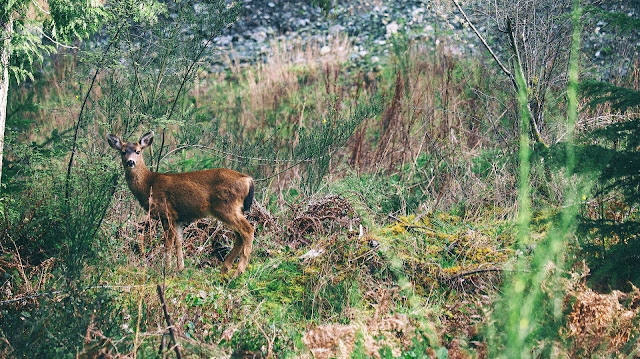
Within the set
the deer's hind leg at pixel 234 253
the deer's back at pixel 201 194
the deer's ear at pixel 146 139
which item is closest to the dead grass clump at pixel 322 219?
the deer's hind leg at pixel 234 253

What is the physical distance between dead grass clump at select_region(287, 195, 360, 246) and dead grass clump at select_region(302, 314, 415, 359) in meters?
→ 2.17

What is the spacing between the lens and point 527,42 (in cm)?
728

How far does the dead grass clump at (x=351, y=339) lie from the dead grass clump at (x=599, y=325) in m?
0.92

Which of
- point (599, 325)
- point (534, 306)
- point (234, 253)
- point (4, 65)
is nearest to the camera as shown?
point (599, 325)

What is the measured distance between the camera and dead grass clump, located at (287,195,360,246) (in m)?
6.53

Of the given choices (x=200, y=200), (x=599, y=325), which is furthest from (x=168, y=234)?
(x=599, y=325)

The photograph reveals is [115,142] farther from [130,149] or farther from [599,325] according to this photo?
[599,325]

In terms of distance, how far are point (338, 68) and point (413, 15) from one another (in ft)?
10.7

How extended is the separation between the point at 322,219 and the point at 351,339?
2643mm

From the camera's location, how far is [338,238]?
5816 millimetres

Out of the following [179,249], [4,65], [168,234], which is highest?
[4,65]

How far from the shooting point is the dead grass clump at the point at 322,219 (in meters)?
6.53

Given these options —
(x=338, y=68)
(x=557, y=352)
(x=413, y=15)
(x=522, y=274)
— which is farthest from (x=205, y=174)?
(x=413, y=15)

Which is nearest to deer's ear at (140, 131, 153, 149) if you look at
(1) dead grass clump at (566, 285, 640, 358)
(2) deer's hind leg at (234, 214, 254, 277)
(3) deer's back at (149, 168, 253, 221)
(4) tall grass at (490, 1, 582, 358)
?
(3) deer's back at (149, 168, 253, 221)
